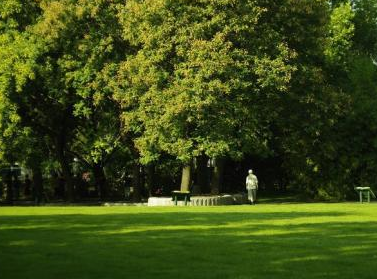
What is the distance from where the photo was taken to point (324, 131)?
41.3 meters

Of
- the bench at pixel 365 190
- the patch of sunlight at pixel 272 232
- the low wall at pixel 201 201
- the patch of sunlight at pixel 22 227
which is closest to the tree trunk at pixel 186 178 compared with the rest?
the low wall at pixel 201 201

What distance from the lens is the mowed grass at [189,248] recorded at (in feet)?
35.6

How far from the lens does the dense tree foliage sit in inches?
1417

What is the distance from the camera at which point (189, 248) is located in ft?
45.0

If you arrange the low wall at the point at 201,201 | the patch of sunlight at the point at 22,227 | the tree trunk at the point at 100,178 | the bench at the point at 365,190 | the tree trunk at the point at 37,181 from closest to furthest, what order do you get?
the patch of sunlight at the point at 22,227 → the low wall at the point at 201,201 → the bench at the point at 365,190 → the tree trunk at the point at 37,181 → the tree trunk at the point at 100,178

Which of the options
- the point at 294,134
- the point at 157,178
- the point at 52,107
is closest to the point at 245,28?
the point at 294,134

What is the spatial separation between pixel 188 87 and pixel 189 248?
22.1m

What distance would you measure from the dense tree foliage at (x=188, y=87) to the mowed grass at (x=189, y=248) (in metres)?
15.3

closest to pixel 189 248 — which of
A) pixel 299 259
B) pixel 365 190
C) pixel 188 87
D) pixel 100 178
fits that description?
pixel 299 259

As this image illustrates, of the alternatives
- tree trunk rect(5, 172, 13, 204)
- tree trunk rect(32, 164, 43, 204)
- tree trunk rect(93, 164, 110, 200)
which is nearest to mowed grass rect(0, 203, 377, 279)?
tree trunk rect(32, 164, 43, 204)

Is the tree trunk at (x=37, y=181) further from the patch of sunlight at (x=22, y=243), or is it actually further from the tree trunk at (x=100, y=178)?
the patch of sunlight at (x=22, y=243)

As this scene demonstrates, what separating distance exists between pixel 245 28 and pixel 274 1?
10.4ft

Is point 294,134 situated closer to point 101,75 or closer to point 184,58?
point 184,58

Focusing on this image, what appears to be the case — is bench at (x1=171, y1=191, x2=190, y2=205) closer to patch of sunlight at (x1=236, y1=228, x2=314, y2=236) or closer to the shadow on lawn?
the shadow on lawn
